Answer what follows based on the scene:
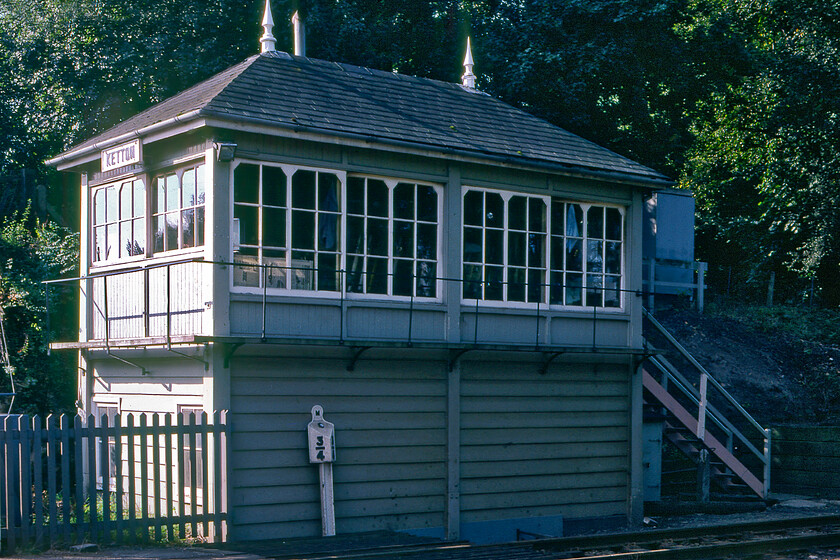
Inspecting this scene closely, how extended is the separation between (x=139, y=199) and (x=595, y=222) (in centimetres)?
658

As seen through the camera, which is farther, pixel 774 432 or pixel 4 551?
pixel 774 432

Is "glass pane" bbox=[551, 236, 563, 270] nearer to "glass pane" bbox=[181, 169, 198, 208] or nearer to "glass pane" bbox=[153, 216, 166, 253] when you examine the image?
"glass pane" bbox=[181, 169, 198, 208]

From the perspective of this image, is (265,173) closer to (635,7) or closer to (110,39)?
(110,39)

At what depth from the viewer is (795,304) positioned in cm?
3203

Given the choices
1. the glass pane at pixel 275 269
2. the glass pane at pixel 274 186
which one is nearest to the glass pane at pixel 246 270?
the glass pane at pixel 275 269

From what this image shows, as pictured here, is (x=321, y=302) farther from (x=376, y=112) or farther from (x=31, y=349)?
(x=31, y=349)

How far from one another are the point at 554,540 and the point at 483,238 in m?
4.17

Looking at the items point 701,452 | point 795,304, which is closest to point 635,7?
point 795,304

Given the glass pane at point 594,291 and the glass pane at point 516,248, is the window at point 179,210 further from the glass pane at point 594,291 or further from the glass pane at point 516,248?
the glass pane at point 594,291

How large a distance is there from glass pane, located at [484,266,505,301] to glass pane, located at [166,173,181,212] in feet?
14.0

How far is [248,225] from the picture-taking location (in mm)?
11648

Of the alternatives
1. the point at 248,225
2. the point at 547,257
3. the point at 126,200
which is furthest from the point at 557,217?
the point at 126,200

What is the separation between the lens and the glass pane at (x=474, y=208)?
44.2ft

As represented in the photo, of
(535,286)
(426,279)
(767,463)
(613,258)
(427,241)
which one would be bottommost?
(767,463)
